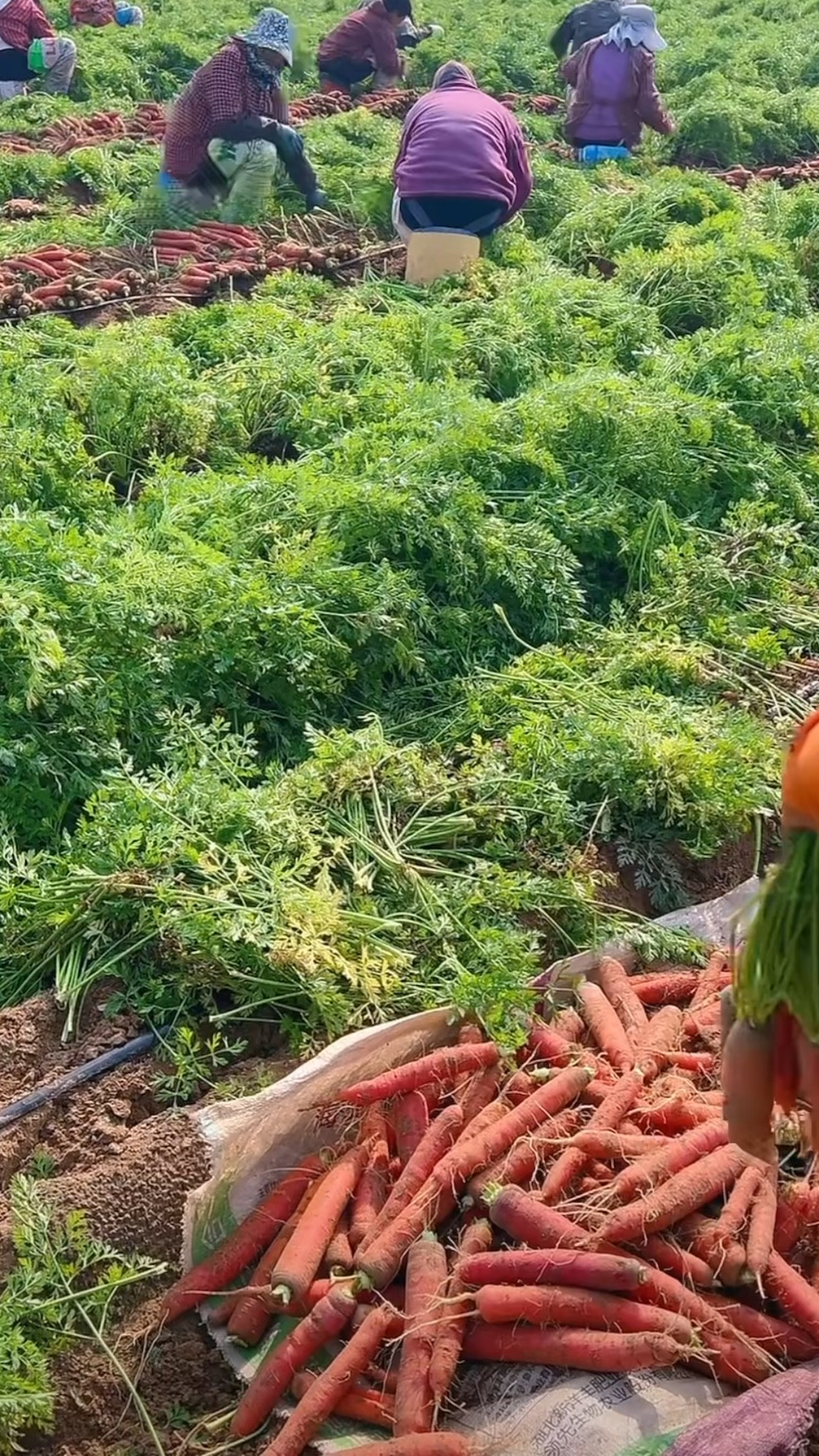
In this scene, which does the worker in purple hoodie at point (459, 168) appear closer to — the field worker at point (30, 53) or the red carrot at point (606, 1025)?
the field worker at point (30, 53)

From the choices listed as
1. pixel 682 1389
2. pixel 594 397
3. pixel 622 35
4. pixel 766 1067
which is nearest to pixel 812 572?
pixel 594 397

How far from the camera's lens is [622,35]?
442 inches

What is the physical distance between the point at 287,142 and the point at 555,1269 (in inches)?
343

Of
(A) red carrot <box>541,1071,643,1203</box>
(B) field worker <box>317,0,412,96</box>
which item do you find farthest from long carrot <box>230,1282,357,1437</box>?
(B) field worker <box>317,0,412,96</box>

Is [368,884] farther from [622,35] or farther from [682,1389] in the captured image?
[622,35]

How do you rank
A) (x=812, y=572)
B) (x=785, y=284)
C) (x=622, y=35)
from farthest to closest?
(x=622, y=35), (x=785, y=284), (x=812, y=572)

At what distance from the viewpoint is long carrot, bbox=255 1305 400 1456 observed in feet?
9.39

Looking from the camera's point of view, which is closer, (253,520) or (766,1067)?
(766,1067)

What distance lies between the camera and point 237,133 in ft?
30.7

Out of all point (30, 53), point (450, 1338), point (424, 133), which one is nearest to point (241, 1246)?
point (450, 1338)

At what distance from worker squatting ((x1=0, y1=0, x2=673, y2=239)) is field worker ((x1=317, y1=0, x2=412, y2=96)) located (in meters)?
2.48

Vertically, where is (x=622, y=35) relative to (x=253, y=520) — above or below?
above

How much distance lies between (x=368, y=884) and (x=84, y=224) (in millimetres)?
7225

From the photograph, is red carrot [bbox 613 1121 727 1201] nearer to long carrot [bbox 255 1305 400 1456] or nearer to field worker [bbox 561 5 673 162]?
long carrot [bbox 255 1305 400 1456]
